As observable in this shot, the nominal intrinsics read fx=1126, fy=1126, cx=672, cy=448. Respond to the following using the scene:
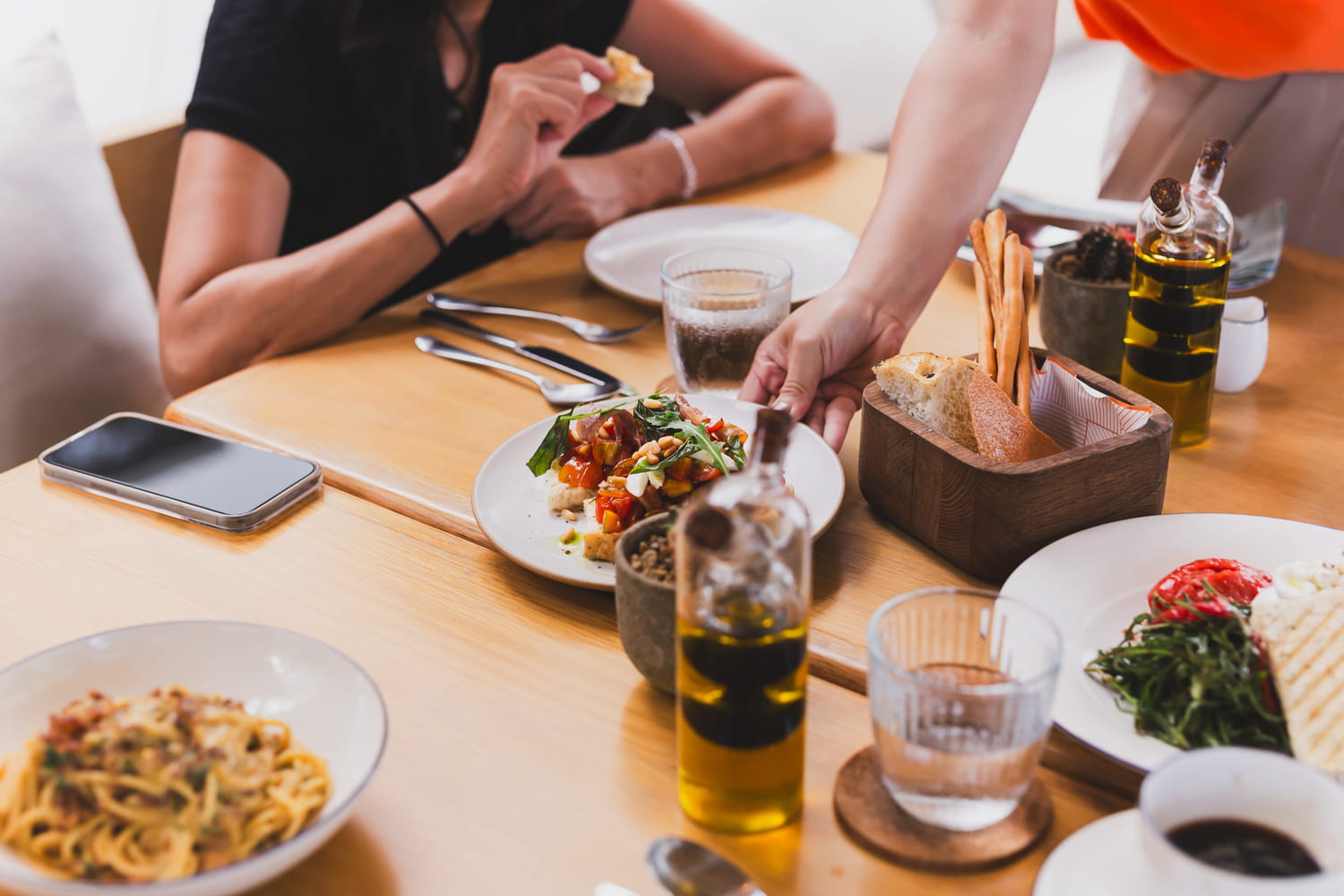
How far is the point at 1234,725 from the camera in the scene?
28.3 inches

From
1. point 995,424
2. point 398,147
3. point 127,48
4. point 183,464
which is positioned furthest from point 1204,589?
point 127,48

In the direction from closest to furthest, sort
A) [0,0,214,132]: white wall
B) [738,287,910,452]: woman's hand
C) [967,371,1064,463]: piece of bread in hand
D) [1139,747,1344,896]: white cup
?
[1139,747,1344,896]: white cup < [967,371,1064,463]: piece of bread in hand < [738,287,910,452]: woman's hand < [0,0,214,132]: white wall

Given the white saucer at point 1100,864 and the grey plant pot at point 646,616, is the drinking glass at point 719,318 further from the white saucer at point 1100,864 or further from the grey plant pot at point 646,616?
the white saucer at point 1100,864

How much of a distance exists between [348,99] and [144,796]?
1.36m

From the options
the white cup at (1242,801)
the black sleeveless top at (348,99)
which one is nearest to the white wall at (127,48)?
the black sleeveless top at (348,99)

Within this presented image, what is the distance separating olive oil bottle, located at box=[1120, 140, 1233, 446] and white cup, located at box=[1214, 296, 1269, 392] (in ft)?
0.35

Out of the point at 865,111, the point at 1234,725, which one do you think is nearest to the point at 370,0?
the point at 1234,725

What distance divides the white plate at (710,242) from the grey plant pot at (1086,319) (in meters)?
0.33

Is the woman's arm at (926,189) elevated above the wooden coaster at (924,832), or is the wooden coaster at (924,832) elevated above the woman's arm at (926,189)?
the woman's arm at (926,189)

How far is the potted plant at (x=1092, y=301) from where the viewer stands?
1.20 metres

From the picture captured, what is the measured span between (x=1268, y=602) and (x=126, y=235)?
1538 millimetres

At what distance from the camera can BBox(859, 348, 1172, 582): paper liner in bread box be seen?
88 centimetres

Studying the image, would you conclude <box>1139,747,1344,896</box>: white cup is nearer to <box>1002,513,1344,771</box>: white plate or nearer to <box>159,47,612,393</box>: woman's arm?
<box>1002,513,1344,771</box>: white plate

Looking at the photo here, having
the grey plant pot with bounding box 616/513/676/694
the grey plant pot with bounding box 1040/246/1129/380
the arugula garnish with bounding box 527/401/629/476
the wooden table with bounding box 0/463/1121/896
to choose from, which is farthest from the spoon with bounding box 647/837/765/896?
the grey plant pot with bounding box 1040/246/1129/380
